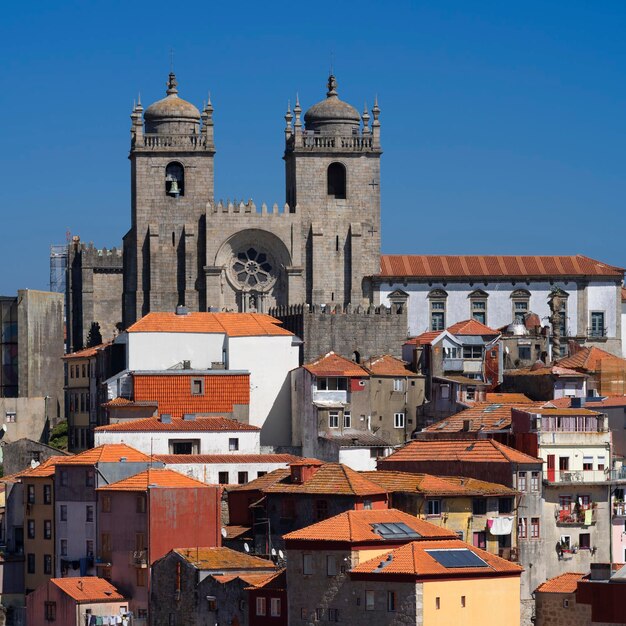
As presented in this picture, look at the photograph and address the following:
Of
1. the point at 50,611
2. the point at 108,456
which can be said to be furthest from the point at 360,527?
the point at 108,456

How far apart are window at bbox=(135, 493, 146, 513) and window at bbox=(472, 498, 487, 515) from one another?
11.9 metres

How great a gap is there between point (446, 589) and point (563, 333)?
176 ft

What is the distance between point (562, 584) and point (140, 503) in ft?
52.4

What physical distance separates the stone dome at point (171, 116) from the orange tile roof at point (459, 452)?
35862 mm

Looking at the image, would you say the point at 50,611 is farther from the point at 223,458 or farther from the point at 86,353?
the point at 86,353

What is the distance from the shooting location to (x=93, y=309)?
131m

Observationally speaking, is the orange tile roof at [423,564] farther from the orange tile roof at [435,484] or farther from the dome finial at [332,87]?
the dome finial at [332,87]

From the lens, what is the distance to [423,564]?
3044 inches

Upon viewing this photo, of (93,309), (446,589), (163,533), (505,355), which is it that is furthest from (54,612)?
(93,309)

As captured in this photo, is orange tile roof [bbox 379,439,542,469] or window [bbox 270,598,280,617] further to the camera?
orange tile roof [bbox 379,439,542,469]

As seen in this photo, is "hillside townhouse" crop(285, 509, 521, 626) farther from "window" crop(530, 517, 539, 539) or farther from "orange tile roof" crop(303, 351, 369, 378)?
"orange tile roof" crop(303, 351, 369, 378)

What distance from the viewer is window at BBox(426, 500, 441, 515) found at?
86.8m

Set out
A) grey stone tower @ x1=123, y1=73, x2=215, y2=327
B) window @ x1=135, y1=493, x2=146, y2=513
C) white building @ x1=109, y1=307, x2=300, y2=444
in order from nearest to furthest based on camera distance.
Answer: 1. window @ x1=135, y1=493, x2=146, y2=513
2. white building @ x1=109, y1=307, x2=300, y2=444
3. grey stone tower @ x1=123, y1=73, x2=215, y2=327

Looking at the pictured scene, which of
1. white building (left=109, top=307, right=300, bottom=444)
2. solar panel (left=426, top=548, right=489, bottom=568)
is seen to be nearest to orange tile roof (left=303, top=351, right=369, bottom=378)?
white building (left=109, top=307, right=300, bottom=444)
